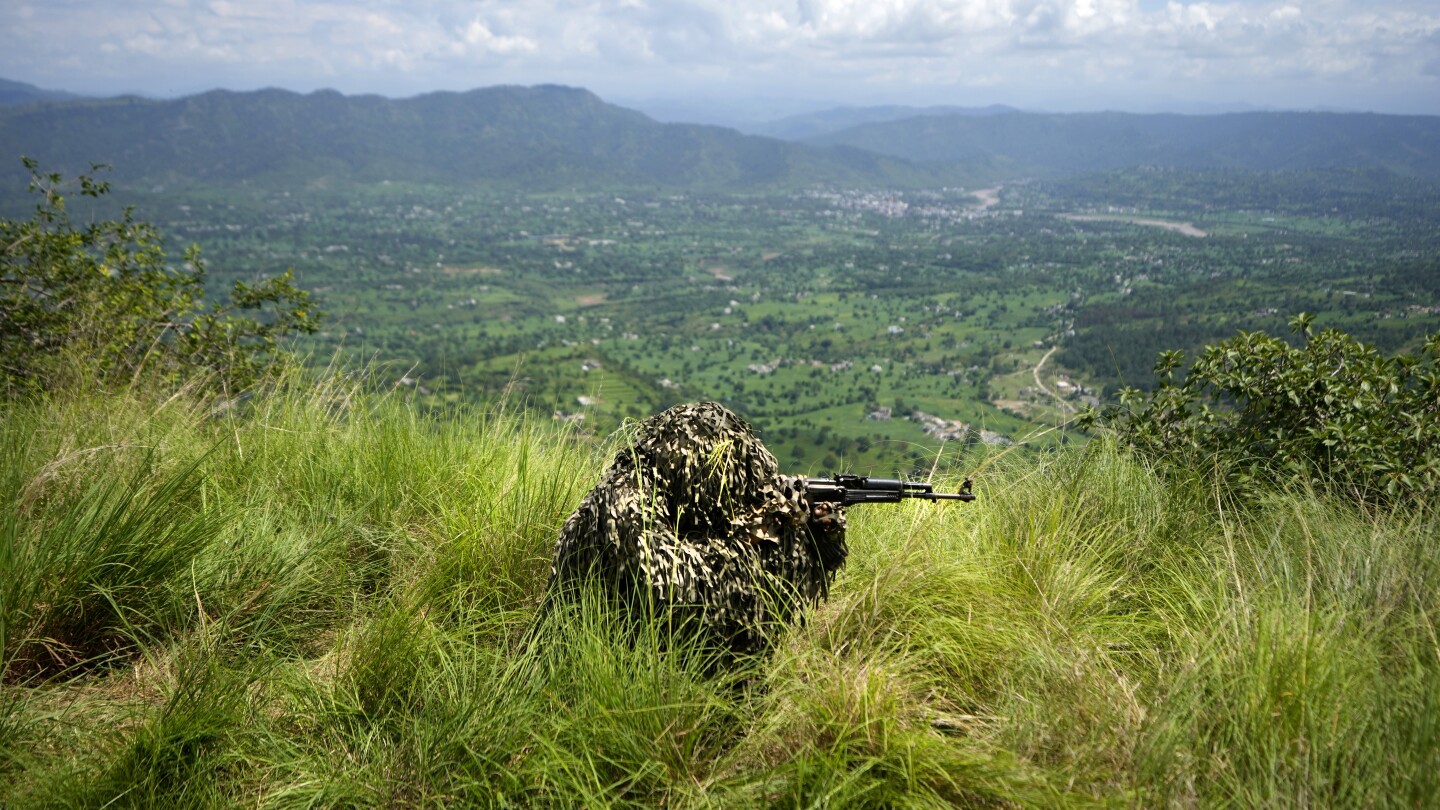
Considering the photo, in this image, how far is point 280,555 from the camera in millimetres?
3066

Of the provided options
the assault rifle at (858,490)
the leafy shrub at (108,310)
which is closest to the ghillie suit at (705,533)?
the assault rifle at (858,490)

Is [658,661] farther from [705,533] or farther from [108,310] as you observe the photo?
[108,310]

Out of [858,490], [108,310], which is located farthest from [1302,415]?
[108,310]

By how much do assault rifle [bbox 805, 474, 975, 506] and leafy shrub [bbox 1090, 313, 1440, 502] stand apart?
76.7 inches

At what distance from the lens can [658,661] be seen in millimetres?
2246

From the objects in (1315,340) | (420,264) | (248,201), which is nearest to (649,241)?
(420,264)

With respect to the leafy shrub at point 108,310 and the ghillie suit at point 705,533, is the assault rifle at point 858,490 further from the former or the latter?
the leafy shrub at point 108,310

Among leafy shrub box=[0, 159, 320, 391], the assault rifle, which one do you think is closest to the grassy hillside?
the assault rifle

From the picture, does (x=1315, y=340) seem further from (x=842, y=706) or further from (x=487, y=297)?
(x=487, y=297)

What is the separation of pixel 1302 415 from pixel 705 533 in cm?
370

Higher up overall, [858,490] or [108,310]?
[108,310]

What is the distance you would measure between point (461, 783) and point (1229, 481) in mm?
3987

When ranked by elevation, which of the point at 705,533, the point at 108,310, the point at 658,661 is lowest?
the point at 658,661

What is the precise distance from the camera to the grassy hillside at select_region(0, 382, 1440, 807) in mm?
1979
